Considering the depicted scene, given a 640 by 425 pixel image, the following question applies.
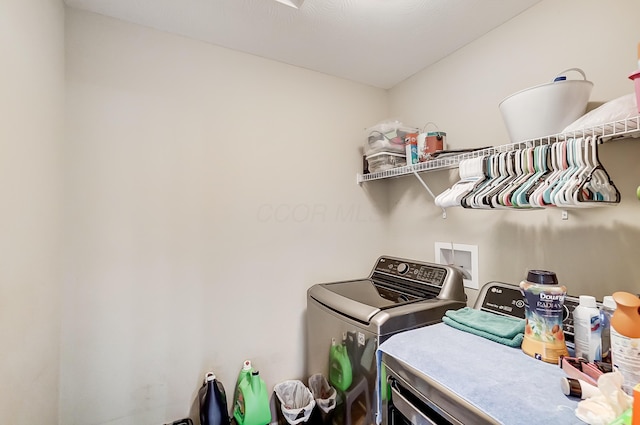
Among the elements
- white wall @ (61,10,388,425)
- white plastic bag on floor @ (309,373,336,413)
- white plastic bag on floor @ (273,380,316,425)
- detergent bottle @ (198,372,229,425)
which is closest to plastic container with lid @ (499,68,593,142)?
white wall @ (61,10,388,425)

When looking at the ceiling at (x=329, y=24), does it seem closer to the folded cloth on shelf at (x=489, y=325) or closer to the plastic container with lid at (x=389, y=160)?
the plastic container with lid at (x=389, y=160)

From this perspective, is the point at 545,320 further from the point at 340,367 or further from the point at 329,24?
the point at 329,24

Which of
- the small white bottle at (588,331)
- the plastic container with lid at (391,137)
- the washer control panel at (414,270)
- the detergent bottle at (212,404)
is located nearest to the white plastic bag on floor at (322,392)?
the detergent bottle at (212,404)

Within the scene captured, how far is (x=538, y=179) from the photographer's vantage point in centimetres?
105

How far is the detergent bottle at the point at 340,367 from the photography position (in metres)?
1.38

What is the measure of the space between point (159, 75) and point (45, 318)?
120 cm

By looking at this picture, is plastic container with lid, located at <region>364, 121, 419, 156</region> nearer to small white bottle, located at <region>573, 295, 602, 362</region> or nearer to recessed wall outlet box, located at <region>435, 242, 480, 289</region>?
recessed wall outlet box, located at <region>435, 242, 480, 289</region>

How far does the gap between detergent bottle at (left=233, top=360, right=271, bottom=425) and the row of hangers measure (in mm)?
1339

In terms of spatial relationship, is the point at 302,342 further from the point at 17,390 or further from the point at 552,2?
the point at 552,2

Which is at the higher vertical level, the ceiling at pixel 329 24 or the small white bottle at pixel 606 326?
the ceiling at pixel 329 24

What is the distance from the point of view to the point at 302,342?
6.15 ft

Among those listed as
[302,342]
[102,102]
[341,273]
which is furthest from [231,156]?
[302,342]

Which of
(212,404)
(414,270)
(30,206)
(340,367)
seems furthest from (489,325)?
(30,206)

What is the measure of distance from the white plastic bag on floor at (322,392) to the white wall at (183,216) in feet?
0.68
